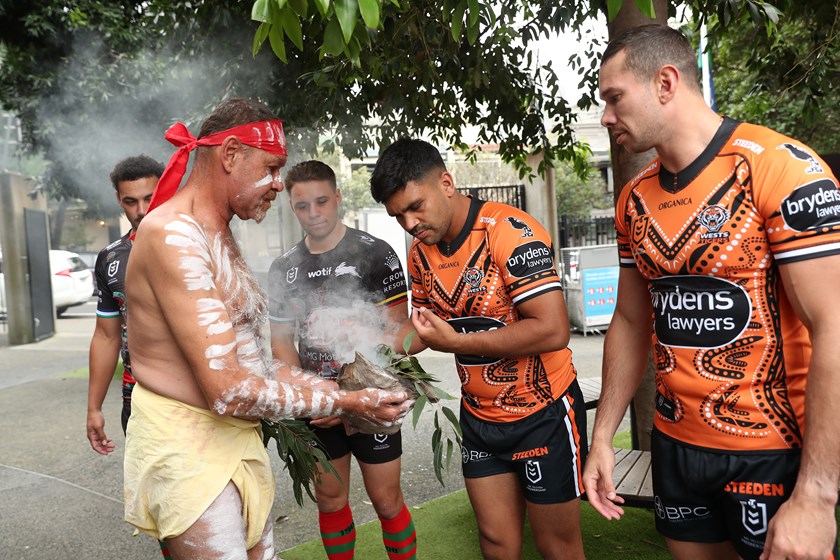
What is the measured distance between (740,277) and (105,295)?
301 centimetres

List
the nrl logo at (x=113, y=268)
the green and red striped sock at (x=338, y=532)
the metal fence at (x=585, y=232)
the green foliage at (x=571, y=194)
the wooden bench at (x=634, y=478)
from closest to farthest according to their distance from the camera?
the wooden bench at (x=634, y=478) < the green and red striped sock at (x=338, y=532) < the nrl logo at (x=113, y=268) < the metal fence at (x=585, y=232) < the green foliage at (x=571, y=194)

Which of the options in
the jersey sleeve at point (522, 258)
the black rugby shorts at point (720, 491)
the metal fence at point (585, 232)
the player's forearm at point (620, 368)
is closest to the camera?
the black rugby shorts at point (720, 491)

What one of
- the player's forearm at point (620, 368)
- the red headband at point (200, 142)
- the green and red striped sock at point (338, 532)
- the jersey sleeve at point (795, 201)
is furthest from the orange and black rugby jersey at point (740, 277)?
the green and red striped sock at point (338, 532)

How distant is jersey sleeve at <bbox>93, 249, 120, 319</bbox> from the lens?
357cm

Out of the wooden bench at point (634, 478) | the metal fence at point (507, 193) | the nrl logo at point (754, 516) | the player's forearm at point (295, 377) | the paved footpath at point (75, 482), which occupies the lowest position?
the paved footpath at point (75, 482)

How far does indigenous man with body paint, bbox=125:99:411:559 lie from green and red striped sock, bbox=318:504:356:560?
1123 mm

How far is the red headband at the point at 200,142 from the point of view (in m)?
2.19

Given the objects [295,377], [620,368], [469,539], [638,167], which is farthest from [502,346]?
[469,539]

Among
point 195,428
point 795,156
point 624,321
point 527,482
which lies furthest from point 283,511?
point 795,156

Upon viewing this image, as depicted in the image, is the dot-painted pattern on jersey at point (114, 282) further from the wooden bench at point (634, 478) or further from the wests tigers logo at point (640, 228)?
the wests tigers logo at point (640, 228)

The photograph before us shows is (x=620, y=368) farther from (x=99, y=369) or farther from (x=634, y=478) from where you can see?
(x=99, y=369)

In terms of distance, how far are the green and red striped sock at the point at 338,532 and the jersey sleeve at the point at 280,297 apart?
3.20 feet

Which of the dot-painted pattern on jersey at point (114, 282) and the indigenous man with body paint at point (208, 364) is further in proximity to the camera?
the dot-painted pattern on jersey at point (114, 282)

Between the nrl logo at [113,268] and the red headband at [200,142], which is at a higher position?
the red headband at [200,142]
